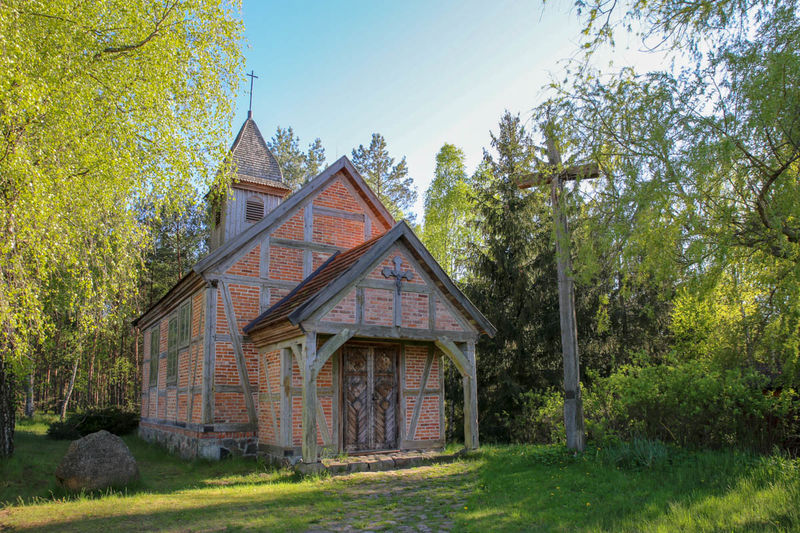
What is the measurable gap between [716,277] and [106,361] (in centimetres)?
3211

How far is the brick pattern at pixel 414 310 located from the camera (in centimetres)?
1159

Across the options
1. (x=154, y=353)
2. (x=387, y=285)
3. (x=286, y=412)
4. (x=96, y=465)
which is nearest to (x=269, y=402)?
(x=286, y=412)

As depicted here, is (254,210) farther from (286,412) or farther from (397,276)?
(286,412)

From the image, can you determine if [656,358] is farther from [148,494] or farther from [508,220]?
[148,494]

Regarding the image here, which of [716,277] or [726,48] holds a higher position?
[726,48]

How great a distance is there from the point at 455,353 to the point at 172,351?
26.7ft

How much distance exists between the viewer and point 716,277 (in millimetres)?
7434

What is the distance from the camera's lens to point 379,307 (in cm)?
1128

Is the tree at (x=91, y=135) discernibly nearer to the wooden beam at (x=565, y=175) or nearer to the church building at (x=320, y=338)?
the church building at (x=320, y=338)

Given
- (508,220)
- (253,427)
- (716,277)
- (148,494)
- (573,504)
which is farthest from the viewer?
(508,220)

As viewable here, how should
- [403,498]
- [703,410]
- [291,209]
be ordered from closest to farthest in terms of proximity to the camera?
[403,498] → [703,410] → [291,209]

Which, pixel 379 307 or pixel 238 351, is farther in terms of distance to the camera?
pixel 238 351

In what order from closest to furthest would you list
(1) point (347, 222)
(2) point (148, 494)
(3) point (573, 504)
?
(3) point (573, 504) → (2) point (148, 494) → (1) point (347, 222)

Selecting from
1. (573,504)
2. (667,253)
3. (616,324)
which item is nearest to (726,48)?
(667,253)
